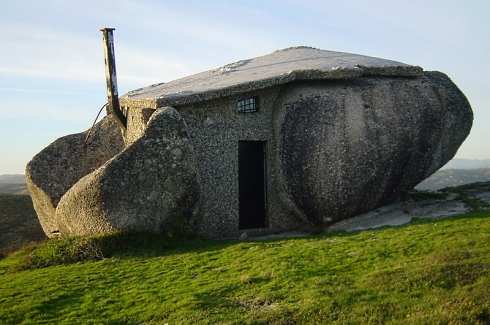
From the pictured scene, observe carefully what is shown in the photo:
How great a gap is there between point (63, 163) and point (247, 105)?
7.03 m

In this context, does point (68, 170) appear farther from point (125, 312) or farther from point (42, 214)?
point (125, 312)

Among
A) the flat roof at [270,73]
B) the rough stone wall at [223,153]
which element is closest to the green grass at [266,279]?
the rough stone wall at [223,153]

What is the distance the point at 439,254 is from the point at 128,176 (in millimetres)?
7917

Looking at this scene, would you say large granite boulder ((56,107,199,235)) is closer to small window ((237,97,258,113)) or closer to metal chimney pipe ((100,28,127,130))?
small window ((237,97,258,113))

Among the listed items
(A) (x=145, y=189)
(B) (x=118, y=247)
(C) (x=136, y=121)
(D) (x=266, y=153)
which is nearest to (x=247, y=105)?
(D) (x=266, y=153)

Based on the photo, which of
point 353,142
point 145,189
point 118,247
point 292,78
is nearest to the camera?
point 118,247

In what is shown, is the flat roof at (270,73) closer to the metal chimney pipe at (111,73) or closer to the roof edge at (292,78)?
the roof edge at (292,78)

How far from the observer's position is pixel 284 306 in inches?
391

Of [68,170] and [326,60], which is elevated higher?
[326,60]

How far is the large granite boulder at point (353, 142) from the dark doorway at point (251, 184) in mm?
1068

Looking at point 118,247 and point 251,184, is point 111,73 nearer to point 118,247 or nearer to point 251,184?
point 251,184

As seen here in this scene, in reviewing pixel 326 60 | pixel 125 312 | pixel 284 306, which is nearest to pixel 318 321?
pixel 284 306

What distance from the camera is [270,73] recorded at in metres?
18.5

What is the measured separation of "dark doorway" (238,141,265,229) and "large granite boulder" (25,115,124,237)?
16.5 feet
